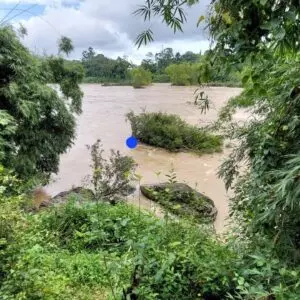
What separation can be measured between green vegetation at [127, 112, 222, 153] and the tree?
531 centimetres

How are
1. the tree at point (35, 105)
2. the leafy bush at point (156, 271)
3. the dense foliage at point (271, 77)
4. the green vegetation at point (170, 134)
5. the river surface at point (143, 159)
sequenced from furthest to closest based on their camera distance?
the green vegetation at point (170, 134)
the river surface at point (143, 159)
the tree at point (35, 105)
the leafy bush at point (156, 271)
the dense foliage at point (271, 77)

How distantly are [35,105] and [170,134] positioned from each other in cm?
713

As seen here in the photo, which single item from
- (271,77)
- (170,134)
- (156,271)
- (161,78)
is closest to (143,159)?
(170,134)

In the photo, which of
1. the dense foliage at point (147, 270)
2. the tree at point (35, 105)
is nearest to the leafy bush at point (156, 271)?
the dense foliage at point (147, 270)

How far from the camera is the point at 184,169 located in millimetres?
11070

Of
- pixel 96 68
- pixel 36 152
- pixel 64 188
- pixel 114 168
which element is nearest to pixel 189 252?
pixel 114 168

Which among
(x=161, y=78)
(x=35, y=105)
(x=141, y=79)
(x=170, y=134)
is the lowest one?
(x=170, y=134)

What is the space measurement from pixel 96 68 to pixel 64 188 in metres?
20.9

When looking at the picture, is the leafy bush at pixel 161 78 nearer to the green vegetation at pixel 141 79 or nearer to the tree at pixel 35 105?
the green vegetation at pixel 141 79

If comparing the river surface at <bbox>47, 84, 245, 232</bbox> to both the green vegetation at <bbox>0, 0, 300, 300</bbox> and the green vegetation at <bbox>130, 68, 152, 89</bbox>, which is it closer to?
the green vegetation at <bbox>0, 0, 300, 300</bbox>

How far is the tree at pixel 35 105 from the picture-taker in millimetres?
6441

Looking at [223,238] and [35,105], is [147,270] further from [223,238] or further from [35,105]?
[35,105]

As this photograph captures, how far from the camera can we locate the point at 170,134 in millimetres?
13266

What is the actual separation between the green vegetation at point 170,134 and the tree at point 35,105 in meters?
5.31
